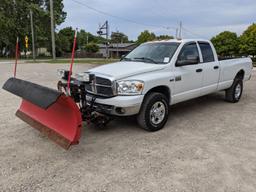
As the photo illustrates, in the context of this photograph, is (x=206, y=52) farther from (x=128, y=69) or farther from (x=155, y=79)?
(x=128, y=69)

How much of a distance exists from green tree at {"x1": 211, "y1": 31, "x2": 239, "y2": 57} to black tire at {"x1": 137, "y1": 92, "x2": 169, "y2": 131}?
129ft

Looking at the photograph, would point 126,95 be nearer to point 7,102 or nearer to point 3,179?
point 3,179

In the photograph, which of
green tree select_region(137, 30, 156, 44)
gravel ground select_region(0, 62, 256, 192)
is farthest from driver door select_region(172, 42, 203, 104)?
green tree select_region(137, 30, 156, 44)

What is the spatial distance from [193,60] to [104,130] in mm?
2431

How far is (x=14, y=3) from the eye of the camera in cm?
4088

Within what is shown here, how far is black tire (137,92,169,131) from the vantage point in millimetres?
4316

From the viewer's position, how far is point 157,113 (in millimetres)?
4570

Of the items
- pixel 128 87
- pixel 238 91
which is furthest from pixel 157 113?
pixel 238 91

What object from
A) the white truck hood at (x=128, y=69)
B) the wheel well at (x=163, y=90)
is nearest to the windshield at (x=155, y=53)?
the white truck hood at (x=128, y=69)

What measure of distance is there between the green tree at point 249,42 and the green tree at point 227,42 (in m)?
1.99

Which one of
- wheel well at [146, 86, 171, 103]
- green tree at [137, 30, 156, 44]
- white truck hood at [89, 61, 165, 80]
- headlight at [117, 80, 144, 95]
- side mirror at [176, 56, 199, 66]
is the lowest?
wheel well at [146, 86, 171, 103]

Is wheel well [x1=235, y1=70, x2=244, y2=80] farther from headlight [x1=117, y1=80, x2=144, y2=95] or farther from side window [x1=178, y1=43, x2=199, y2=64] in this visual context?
headlight [x1=117, y1=80, x2=144, y2=95]

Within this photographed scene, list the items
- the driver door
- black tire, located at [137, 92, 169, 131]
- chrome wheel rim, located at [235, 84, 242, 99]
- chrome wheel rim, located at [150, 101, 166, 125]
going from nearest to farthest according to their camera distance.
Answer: black tire, located at [137, 92, 169, 131] < chrome wheel rim, located at [150, 101, 166, 125] < the driver door < chrome wheel rim, located at [235, 84, 242, 99]

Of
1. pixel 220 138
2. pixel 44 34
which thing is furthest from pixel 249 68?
pixel 44 34
